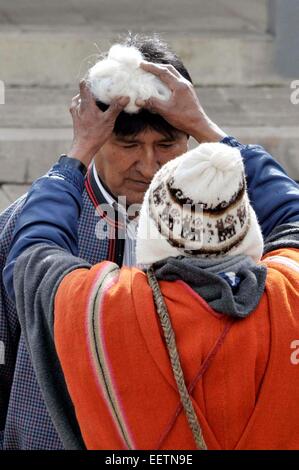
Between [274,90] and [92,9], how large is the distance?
5.84ft

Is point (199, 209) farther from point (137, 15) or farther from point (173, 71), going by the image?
point (137, 15)

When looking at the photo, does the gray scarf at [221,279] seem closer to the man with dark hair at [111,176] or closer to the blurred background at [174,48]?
the man with dark hair at [111,176]

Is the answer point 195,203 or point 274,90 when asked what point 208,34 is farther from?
point 195,203

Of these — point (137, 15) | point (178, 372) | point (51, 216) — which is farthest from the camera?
point (137, 15)

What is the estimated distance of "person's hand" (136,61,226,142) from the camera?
83.7 inches

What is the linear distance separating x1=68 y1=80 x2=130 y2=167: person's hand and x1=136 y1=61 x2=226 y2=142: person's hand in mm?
115

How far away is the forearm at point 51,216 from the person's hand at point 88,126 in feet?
0.21

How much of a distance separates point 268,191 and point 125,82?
39 cm

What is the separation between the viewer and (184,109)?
2.13 metres

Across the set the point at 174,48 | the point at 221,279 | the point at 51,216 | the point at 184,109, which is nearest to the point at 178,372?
the point at 221,279

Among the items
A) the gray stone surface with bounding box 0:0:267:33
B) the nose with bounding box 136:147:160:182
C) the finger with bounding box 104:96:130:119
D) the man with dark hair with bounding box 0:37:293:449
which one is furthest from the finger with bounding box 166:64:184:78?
the gray stone surface with bounding box 0:0:267:33

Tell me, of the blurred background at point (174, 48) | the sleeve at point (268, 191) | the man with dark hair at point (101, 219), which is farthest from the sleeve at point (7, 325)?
the blurred background at point (174, 48)

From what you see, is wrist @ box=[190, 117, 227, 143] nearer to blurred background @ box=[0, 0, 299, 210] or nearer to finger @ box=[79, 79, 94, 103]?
finger @ box=[79, 79, 94, 103]

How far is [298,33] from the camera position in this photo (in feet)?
21.7
